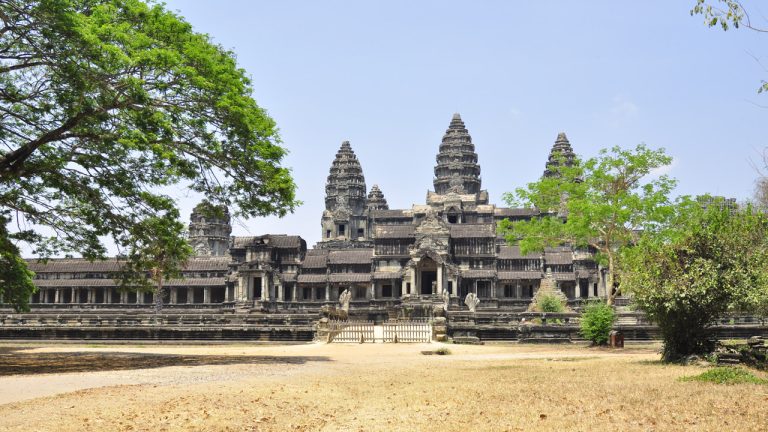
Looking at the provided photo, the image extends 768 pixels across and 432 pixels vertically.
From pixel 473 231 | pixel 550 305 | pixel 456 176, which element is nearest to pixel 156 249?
pixel 550 305

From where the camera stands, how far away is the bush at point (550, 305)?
42.8 metres

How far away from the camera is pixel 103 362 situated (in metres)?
23.7

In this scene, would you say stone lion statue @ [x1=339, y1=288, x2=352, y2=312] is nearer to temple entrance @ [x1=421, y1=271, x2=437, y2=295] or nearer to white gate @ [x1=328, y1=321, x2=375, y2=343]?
temple entrance @ [x1=421, y1=271, x2=437, y2=295]

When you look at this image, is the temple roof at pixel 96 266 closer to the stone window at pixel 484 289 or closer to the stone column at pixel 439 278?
the stone column at pixel 439 278

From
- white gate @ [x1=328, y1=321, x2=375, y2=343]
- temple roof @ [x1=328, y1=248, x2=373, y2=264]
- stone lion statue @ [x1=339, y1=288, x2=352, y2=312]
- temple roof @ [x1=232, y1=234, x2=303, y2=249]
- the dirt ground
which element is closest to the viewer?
the dirt ground

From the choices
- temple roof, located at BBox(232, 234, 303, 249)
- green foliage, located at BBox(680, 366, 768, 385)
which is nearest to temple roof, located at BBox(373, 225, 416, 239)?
temple roof, located at BBox(232, 234, 303, 249)

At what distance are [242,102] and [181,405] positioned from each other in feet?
40.8

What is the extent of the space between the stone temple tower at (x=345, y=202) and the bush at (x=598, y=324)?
69.6 m

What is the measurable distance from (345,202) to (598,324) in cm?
7274

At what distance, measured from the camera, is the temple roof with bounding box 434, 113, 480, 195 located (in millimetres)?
91875

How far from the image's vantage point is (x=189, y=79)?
72.5 feet

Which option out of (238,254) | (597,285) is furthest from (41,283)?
(597,285)

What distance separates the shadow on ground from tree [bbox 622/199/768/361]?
35.9 ft

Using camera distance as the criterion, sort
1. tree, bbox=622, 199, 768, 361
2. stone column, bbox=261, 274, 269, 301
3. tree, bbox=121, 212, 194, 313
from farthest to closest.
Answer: stone column, bbox=261, 274, 269, 301 < tree, bbox=121, 212, 194, 313 < tree, bbox=622, 199, 768, 361
